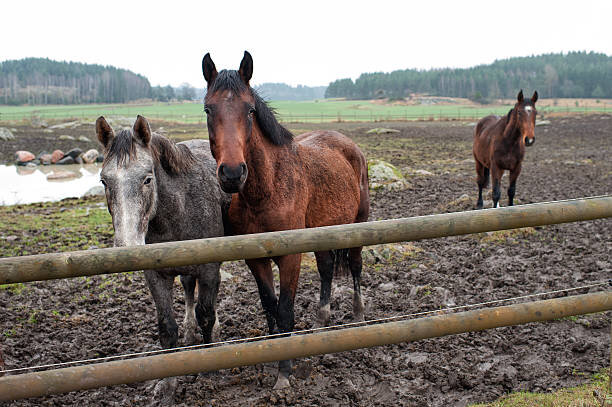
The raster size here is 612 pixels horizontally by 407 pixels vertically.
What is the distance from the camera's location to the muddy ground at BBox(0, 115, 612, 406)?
3814 millimetres

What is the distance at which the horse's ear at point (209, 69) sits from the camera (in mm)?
3609

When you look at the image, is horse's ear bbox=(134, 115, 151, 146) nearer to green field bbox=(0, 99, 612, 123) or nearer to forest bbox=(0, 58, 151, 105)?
green field bbox=(0, 99, 612, 123)

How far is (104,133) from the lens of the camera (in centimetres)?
349

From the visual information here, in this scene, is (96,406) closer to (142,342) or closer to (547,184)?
(142,342)

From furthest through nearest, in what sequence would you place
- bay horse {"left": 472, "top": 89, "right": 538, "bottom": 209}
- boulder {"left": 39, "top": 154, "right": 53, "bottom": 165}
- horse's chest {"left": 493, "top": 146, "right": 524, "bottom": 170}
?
boulder {"left": 39, "top": 154, "right": 53, "bottom": 165} → horse's chest {"left": 493, "top": 146, "right": 524, "bottom": 170} → bay horse {"left": 472, "top": 89, "right": 538, "bottom": 209}

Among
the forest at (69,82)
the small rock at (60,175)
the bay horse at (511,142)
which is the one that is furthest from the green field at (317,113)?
the forest at (69,82)

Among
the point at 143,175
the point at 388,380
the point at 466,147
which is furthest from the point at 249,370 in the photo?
the point at 466,147

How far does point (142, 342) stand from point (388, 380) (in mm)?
2633

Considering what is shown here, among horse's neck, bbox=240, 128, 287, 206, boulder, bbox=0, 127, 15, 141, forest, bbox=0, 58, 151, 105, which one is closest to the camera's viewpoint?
horse's neck, bbox=240, 128, 287, 206

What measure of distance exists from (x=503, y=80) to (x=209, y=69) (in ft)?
405

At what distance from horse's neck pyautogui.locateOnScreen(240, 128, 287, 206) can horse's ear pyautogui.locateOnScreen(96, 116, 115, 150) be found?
106 cm

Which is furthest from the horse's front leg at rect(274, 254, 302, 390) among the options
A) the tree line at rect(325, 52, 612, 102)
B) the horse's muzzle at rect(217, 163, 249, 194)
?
the tree line at rect(325, 52, 612, 102)

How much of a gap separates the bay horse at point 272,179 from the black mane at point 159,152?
582mm

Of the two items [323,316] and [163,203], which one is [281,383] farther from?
[163,203]
